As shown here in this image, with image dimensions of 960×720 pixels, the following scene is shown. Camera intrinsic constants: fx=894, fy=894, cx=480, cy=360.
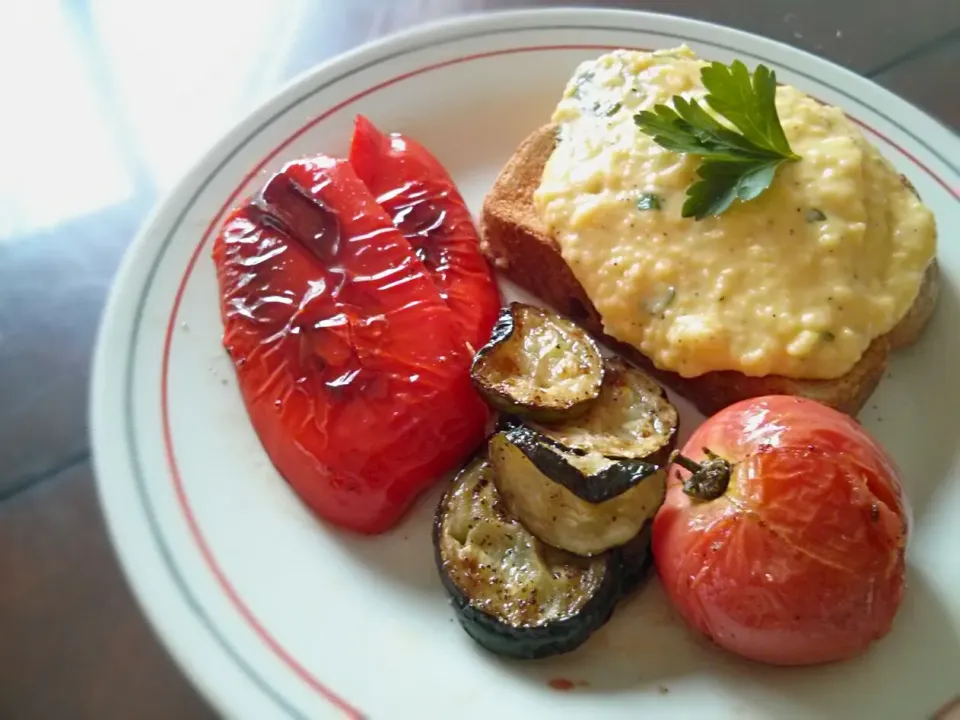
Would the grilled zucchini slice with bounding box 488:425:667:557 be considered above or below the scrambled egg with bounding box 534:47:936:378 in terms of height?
below

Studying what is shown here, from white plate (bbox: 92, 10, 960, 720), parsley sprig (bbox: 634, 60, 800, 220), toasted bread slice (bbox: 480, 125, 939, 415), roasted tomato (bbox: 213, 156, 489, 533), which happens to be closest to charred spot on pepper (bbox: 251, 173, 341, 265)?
roasted tomato (bbox: 213, 156, 489, 533)

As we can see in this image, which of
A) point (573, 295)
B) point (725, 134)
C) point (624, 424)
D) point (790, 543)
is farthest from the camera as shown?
point (573, 295)

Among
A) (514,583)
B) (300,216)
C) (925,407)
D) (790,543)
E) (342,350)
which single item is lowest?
(925,407)

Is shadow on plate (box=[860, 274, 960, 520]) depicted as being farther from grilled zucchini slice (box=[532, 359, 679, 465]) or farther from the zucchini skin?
the zucchini skin

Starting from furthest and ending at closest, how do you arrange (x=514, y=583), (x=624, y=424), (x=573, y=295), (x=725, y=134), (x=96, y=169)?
(x=96, y=169) → (x=573, y=295) → (x=725, y=134) → (x=624, y=424) → (x=514, y=583)

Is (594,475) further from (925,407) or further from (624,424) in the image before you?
(925,407)

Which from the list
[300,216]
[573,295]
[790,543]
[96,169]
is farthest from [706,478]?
[96,169]

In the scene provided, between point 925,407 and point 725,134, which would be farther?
point 925,407
